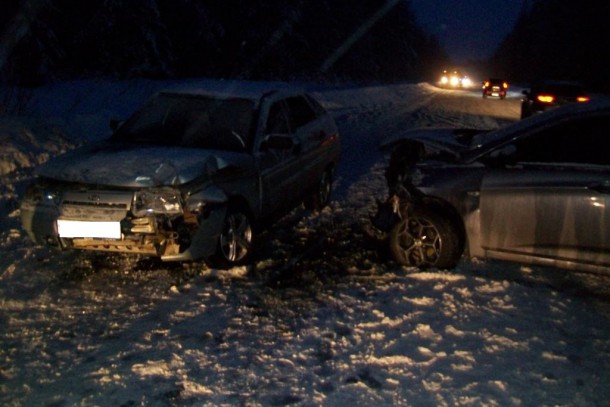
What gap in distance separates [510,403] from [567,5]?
74599 mm

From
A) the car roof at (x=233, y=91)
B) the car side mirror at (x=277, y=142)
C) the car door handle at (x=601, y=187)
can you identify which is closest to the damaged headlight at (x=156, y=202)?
the car side mirror at (x=277, y=142)

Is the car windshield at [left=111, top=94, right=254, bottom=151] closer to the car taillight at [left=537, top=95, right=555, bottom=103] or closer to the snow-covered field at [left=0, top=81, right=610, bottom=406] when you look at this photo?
the snow-covered field at [left=0, top=81, right=610, bottom=406]

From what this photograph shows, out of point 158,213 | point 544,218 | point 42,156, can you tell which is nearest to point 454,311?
point 544,218

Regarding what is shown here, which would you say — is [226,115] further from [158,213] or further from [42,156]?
[42,156]

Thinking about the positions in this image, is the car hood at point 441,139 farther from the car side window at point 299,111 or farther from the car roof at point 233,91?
the car roof at point 233,91

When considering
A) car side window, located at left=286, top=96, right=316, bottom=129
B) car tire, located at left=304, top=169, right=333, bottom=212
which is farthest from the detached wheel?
car tire, located at left=304, top=169, right=333, bottom=212

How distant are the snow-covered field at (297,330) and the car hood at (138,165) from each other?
92cm

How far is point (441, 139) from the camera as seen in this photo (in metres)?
6.77

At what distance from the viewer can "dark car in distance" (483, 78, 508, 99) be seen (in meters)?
41.8

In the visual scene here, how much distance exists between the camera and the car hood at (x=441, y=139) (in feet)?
20.8

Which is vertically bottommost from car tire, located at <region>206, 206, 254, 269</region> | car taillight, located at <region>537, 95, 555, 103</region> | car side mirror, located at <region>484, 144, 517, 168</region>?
car tire, located at <region>206, 206, 254, 269</region>

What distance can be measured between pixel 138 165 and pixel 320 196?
3.32m

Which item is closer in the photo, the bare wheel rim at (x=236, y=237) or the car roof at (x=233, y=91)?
the bare wheel rim at (x=236, y=237)

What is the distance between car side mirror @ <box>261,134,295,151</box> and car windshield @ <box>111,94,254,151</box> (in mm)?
187
